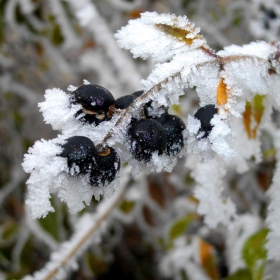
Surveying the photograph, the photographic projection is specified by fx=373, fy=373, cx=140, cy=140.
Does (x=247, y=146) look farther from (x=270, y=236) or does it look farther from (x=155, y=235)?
(x=155, y=235)

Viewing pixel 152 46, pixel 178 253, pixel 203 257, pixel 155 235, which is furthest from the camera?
pixel 155 235

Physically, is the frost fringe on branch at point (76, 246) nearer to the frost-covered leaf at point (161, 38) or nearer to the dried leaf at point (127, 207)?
the dried leaf at point (127, 207)

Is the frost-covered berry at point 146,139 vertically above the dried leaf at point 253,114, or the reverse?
the dried leaf at point 253,114

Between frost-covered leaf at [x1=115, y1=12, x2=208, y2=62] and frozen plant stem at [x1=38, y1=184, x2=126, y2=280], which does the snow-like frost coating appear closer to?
frost-covered leaf at [x1=115, y1=12, x2=208, y2=62]

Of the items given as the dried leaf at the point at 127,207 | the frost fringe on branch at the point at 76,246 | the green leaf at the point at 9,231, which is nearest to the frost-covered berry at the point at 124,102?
the frost fringe on branch at the point at 76,246

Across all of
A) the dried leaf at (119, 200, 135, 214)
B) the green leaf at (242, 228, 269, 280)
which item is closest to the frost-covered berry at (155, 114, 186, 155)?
the green leaf at (242, 228, 269, 280)

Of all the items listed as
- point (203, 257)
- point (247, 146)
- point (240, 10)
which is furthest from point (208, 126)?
point (240, 10)

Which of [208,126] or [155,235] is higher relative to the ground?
[155,235]
